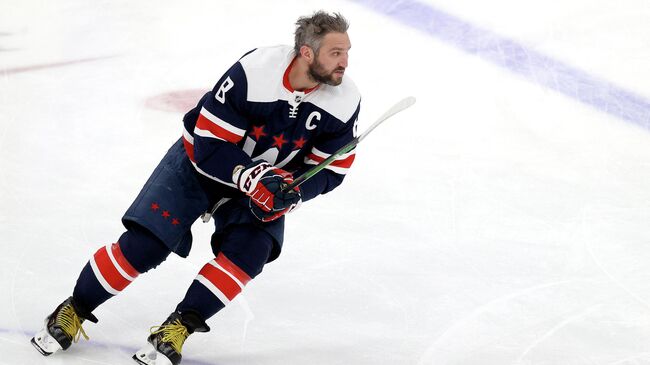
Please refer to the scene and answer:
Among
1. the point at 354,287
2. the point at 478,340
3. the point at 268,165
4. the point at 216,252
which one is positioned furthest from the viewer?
the point at 354,287

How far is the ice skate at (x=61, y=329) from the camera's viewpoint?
2719mm

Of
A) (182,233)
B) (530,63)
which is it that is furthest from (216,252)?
(530,63)

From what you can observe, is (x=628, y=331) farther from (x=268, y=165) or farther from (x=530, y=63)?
(x=530, y=63)

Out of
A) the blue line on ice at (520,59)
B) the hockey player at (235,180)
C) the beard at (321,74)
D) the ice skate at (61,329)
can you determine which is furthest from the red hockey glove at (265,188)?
the blue line on ice at (520,59)

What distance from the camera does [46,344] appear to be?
2.72 m

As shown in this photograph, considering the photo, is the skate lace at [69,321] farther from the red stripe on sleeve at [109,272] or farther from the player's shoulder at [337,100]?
the player's shoulder at [337,100]

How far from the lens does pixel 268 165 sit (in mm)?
2648

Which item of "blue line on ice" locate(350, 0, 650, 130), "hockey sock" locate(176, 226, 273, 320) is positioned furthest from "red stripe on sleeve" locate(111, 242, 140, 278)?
"blue line on ice" locate(350, 0, 650, 130)

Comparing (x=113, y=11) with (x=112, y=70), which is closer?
(x=112, y=70)

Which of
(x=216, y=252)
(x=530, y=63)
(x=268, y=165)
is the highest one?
(x=268, y=165)

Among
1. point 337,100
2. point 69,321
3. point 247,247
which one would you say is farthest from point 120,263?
point 337,100

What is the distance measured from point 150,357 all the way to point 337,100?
0.77 meters

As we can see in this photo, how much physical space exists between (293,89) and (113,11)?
2.74m

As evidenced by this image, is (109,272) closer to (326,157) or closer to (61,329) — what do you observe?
(61,329)
